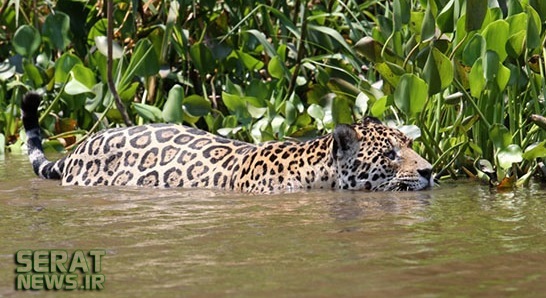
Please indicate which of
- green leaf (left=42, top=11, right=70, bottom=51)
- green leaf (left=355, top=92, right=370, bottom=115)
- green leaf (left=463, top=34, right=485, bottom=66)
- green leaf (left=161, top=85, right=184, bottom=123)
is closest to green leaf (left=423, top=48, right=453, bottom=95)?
green leaf (left=463, top=34, right=485, bottom=66)

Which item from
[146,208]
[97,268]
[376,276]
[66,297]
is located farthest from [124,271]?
[146,208]

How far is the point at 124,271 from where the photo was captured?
5305mm

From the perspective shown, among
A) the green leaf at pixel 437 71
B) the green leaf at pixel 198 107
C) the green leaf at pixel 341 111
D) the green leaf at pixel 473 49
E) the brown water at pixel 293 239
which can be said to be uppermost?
the green leaf at pixel 473 49

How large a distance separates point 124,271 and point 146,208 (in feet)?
7.26

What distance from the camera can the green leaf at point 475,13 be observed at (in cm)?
786

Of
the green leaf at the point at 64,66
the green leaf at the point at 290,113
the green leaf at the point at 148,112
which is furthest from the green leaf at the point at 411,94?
the green leaf at the point at 64,66

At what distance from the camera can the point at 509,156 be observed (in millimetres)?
7828

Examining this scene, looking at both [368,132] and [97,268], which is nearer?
[97,268]

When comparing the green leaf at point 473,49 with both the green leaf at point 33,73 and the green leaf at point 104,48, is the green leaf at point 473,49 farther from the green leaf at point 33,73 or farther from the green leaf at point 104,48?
the green leaf at point 33,73

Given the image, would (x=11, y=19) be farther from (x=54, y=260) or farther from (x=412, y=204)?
(x=54, y=260)

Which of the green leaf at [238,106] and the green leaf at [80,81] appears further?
the green leaf at [80,81]

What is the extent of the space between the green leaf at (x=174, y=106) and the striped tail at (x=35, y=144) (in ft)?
3.03

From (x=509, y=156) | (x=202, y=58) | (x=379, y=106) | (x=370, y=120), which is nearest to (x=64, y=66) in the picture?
(x=202, y=58)

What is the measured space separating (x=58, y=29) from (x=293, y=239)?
5.70 metres
